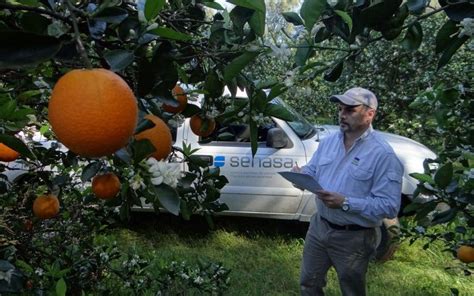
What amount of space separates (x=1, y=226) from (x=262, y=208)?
3.61 meters

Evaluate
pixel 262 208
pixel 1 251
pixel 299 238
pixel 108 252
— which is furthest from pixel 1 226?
pixel 299 238

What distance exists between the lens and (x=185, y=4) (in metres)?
1.47

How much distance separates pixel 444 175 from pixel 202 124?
0.83 metres

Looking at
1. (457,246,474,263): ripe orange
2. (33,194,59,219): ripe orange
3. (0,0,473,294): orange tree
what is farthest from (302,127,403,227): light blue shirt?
(33,194,59,219): ripe orange

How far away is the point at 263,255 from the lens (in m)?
5.04

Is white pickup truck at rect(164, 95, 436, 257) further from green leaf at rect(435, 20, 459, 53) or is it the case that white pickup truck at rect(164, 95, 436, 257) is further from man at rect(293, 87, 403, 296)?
green leaf at rect(435, 20, 459, 53)

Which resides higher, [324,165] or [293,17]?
[293,17]

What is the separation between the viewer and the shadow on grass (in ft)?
18.6

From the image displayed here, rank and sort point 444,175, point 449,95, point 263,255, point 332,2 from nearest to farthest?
point 332,2
point 444,175
point 449,95
point 263,255

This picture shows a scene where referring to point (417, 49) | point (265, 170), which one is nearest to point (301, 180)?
point (417, 49)

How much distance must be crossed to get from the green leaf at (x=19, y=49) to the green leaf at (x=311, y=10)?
64 centimetres

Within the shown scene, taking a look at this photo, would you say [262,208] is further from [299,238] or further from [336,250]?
[336,250]

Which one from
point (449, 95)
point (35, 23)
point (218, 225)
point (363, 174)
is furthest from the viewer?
point (218, 225)

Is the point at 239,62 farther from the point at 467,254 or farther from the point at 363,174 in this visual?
the point at 363,174
